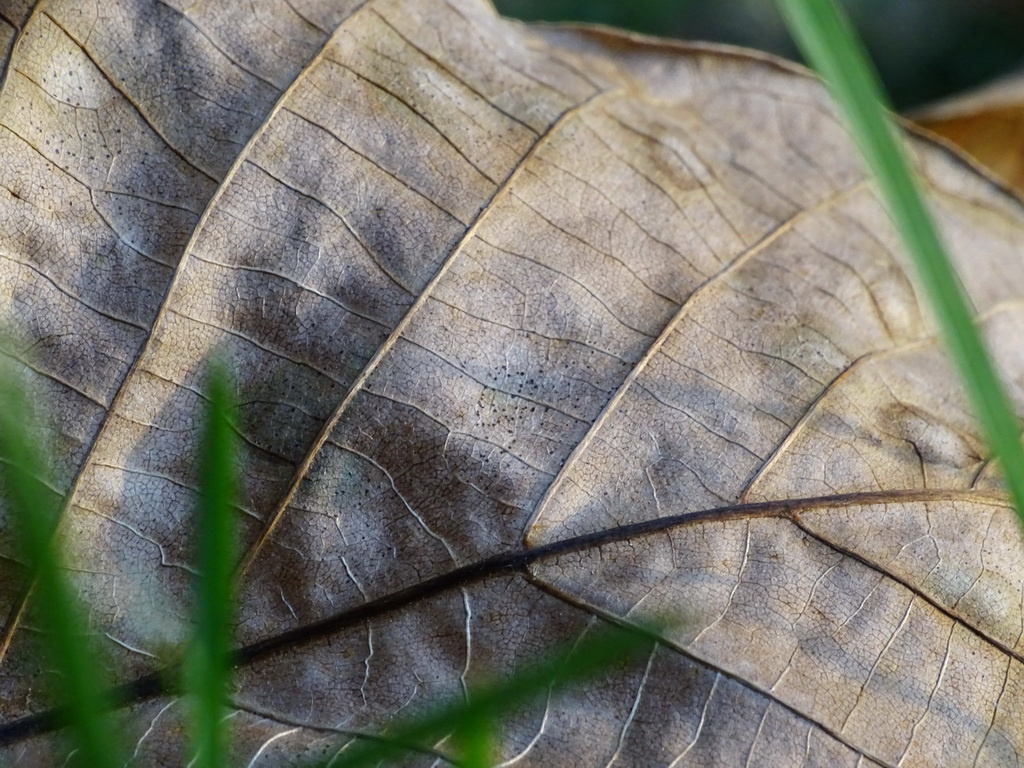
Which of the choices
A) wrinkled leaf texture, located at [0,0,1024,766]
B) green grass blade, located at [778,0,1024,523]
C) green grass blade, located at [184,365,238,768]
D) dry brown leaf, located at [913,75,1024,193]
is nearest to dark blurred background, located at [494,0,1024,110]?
dry brown leaf, located at [913,75,1024,193]

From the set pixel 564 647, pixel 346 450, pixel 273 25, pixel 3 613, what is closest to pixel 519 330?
pixel 346 450

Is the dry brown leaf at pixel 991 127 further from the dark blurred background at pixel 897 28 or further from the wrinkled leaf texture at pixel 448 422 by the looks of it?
the wrinkled leaf texture at pixel 448 422

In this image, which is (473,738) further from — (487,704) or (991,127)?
(991,127)

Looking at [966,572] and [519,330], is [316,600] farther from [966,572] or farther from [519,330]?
[966,572]

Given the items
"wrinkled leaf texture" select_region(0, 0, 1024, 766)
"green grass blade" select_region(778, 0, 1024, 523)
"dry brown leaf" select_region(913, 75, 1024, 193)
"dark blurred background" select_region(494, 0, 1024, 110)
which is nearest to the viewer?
"green grass blade" select_region(778, 0, 1024, 523)

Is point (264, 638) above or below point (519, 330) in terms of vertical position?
below

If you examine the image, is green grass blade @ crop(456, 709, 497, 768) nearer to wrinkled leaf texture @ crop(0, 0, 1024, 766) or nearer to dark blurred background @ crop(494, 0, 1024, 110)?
wrinkled leaf texture @ crop(0, 0, 1024, 766)
